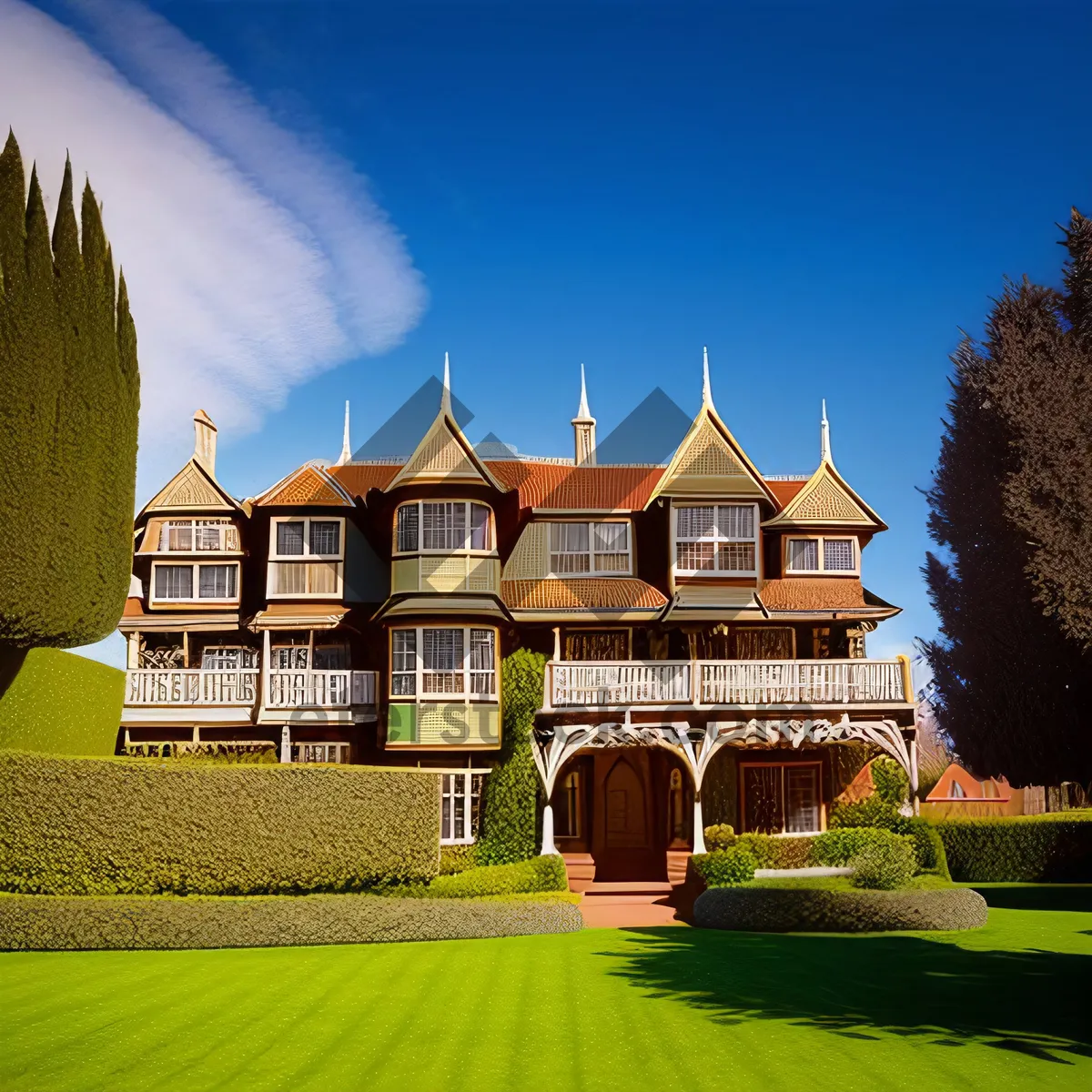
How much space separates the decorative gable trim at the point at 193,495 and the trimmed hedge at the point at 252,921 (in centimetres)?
1467

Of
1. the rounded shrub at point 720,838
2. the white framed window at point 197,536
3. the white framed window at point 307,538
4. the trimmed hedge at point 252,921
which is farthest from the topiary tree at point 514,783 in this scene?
the white framed window at point 197,536

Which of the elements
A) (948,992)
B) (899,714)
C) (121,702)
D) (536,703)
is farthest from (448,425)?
(948,992)

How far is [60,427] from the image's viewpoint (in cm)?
2520

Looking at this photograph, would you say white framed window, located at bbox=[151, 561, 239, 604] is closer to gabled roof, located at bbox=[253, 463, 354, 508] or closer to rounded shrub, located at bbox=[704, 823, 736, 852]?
gabled roof, located at bbox=[253, 463, 354, 508]

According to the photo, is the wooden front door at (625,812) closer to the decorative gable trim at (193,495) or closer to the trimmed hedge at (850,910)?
the trimmed hedge at (850,910)

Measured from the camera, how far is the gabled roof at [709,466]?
3469 centimetres

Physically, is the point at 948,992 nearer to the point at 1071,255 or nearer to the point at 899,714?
the point at 899,714

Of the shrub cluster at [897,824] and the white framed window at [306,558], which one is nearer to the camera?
the shrub cluster at [897,824]

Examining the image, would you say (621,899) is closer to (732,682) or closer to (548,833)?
(548,833)

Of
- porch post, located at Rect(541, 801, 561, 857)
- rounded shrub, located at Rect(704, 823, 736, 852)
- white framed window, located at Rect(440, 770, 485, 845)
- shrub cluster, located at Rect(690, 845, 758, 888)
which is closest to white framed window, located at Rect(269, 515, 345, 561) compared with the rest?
white framed window, located at Rect(440, 770, 485, 845)

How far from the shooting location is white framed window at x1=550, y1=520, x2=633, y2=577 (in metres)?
35.7

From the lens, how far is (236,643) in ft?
117

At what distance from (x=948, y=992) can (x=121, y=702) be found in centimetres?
2290

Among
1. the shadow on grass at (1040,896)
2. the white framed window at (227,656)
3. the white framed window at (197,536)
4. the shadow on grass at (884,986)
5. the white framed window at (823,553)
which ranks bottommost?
the shadow on grass at (1040,896)
